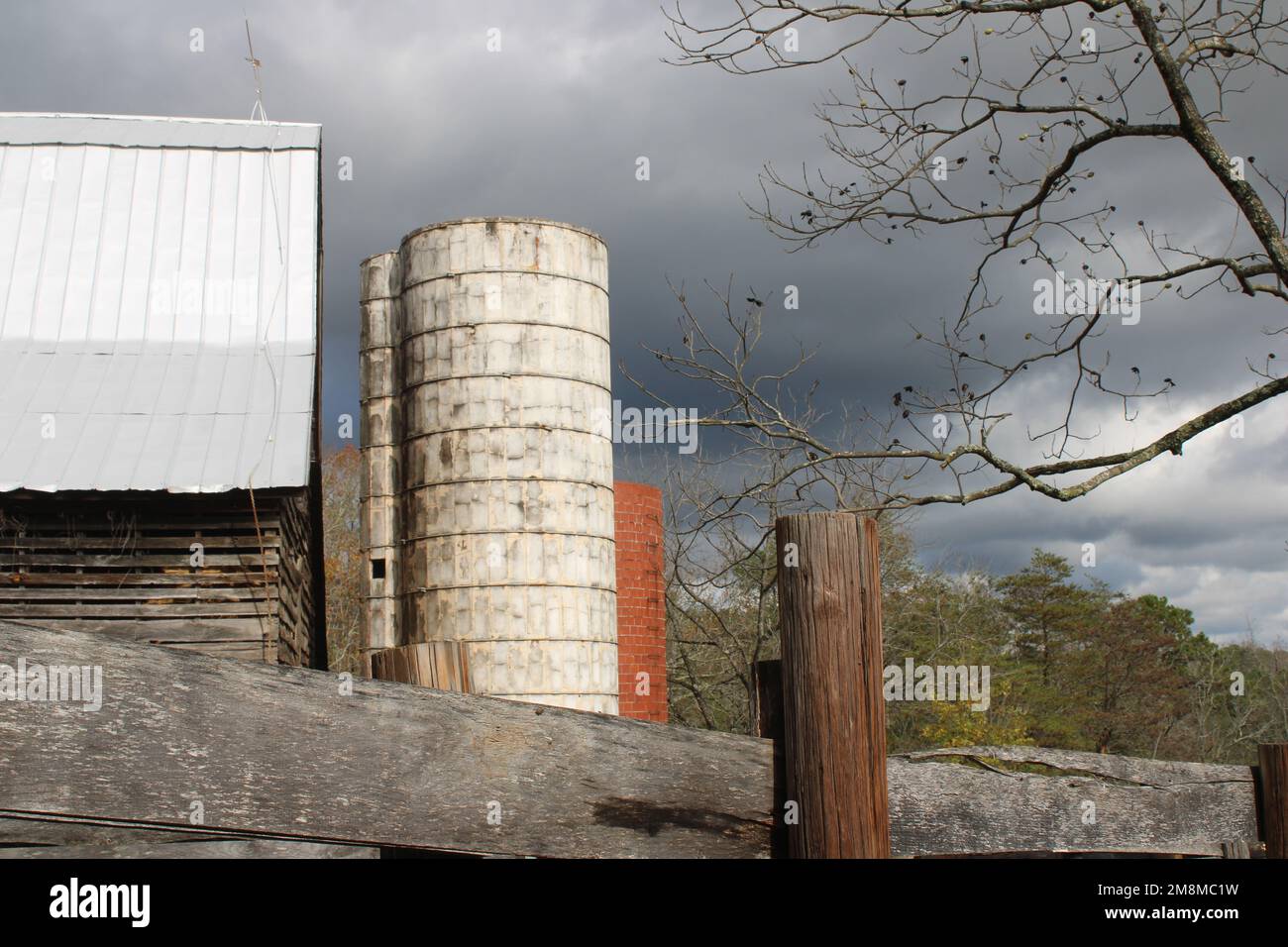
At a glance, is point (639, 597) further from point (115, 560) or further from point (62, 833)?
point (62, 833)

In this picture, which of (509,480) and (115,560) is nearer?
(115,560)

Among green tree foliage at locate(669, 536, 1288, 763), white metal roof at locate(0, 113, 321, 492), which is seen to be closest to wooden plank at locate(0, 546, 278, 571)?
white metal roof at locate(0, 113, 321, 492)

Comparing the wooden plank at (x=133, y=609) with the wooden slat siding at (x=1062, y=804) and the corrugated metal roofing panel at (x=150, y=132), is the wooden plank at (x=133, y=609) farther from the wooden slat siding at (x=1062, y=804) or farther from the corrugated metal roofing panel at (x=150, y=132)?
the wooden slat siding at (x=1062, y=804)

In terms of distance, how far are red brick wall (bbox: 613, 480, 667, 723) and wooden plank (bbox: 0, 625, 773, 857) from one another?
1486 cm

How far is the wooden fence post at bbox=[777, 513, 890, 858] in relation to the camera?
8.38ft

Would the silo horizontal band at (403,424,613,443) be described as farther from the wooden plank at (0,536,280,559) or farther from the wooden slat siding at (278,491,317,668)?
the wooden plank at (0,536,280,559)

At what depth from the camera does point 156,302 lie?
11031 mm

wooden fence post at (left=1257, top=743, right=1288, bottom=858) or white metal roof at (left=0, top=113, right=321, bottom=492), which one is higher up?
white metal roof at (left=0, top=113, right=321, bottom=492)

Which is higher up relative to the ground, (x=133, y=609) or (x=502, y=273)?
(x=502, y=273)

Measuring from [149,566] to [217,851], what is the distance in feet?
22.0

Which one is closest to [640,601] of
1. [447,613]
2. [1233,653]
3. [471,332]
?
[447,613]

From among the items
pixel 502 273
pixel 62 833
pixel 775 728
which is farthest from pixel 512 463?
pixel 62 833

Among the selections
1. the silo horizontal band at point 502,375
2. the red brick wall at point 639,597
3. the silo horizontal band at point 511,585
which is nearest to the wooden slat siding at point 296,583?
the silo horizontal band at point 511,585
